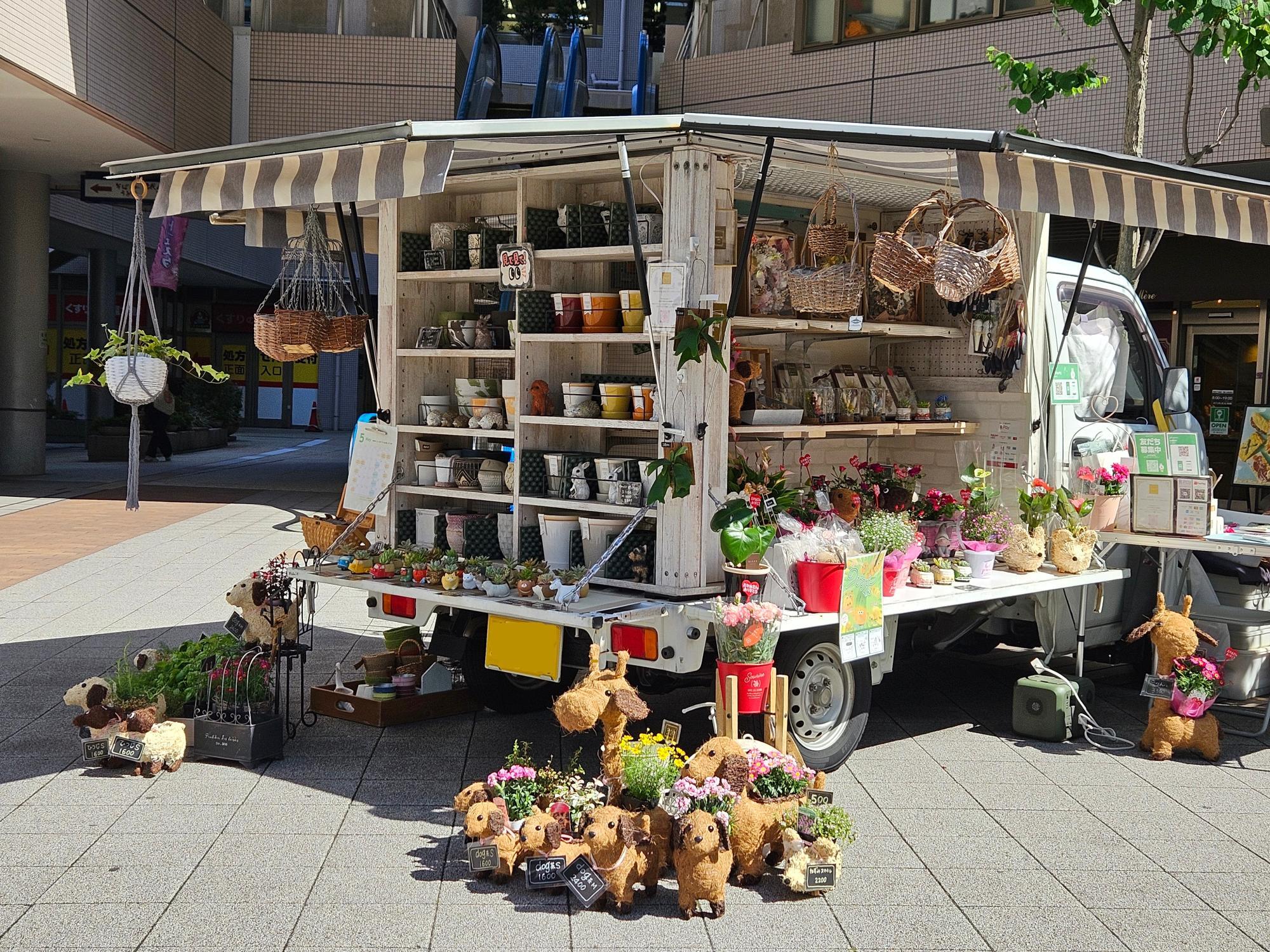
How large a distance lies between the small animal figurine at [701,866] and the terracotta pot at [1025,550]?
10.0 ft

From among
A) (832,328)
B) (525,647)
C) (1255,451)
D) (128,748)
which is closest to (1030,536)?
(832,328)

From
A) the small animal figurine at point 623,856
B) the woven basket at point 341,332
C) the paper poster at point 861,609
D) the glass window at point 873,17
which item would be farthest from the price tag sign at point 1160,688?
the glass window at point 873,17

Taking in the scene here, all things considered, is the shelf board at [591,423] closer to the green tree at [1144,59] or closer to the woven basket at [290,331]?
the woven basket at [290,331]

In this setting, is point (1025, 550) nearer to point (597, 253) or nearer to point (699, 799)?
point (597, 253)

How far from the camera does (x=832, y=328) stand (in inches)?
265

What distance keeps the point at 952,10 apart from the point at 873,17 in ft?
3.30

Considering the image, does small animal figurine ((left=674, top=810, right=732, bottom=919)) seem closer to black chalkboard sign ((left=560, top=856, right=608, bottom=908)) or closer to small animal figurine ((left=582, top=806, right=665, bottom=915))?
small animal figurine ((left=582, top=806, right=665, bottom=915))

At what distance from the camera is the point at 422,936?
4152 mm

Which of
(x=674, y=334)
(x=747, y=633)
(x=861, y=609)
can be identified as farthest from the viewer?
(x=861, y=609)

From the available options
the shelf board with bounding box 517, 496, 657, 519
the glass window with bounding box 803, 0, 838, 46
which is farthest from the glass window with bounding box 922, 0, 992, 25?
the shelf board with bounding box 517, 496, 657, 519

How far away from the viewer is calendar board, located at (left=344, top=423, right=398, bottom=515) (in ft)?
22.4

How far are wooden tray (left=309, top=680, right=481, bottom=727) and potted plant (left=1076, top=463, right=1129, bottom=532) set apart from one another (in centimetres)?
357

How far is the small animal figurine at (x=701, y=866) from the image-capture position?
4.36 meters

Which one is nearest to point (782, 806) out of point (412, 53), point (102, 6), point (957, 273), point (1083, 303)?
point (957, 273)
